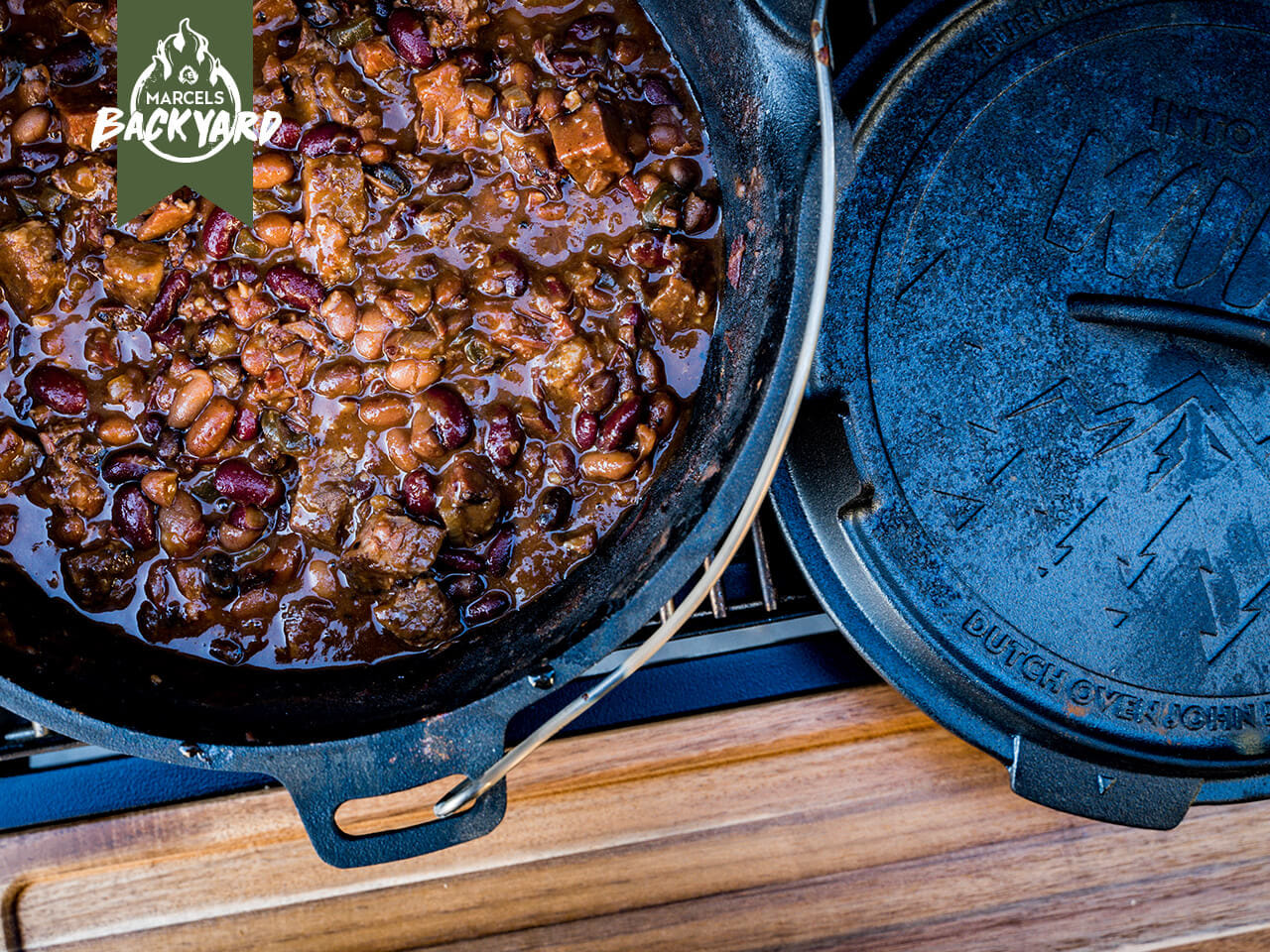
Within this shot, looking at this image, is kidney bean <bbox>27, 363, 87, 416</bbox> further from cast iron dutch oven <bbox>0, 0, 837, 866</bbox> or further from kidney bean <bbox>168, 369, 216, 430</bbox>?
cast iron dutch oven <bbox>0, 0, 837, 866</bbox>

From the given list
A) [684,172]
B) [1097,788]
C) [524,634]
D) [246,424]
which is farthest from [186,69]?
[1097,788]

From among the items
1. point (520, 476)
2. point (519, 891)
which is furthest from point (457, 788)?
point (519, 891)

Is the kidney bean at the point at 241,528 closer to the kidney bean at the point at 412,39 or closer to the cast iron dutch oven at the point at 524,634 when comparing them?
the cast iron dutch oven at the point at 524,634

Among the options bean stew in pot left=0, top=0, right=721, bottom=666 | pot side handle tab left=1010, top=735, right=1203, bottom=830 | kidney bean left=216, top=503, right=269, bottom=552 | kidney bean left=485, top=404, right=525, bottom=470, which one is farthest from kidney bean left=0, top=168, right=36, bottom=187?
pot side handle tab left=1010, top=735, right=1203, bottom=830

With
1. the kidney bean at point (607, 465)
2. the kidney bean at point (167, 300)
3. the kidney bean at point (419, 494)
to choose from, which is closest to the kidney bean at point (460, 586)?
the kidney bean at point (419, 494)

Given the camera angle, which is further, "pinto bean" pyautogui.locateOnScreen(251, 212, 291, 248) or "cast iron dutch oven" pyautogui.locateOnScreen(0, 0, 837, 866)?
"pinto bean" pyautogui.locateOnScreen(251, 212, 291, 248)

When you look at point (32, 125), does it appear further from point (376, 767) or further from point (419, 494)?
point (376, 767)

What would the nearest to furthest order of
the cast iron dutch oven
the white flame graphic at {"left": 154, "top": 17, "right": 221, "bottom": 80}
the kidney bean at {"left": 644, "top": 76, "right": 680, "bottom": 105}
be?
1. the cast iron dutch oven
2. the white flame graphic at {"left": 154, "top": 17, "right": 221, "bottom": 80}
3. the kidney bean at {"left": 644, "top": 76, "right": 680, "bottom": 105}
